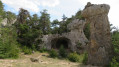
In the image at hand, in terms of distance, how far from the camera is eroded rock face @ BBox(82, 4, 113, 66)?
7.30 m

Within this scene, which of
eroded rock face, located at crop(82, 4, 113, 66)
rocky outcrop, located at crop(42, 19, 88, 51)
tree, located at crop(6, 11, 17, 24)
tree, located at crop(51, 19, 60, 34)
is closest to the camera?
eroded rock face, located at crop(82, 4, 113, 66)

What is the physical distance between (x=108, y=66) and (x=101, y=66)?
0.42 meters

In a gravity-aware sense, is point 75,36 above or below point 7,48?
above

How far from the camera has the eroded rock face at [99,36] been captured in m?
7.30

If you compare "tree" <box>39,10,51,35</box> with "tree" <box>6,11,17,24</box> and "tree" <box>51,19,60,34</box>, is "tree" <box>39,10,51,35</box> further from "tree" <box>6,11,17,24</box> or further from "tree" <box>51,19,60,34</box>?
"tree" <box>6,11,17,24</box>

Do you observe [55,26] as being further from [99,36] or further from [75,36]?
[99,36]

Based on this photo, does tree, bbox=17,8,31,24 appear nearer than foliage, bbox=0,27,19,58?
No

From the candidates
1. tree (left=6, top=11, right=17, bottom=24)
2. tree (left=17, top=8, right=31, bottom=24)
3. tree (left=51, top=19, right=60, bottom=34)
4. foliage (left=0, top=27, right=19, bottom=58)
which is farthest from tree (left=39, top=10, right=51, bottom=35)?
foliage (left=0, top=27, right=19, bottom=58)

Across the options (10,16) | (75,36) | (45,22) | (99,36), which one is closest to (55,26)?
(45,22)

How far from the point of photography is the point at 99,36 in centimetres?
768

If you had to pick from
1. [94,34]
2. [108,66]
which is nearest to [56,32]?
[94,34]

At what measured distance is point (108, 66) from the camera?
23.2 ft

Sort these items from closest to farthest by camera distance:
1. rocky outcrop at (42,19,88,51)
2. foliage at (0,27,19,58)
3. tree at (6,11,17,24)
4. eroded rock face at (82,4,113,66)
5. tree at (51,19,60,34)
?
1. eroded rock face at (82,4,113,66)
2. foliage at (0,27,19,58)
3. rocky outcrop at (42,19,88,51)
4. tree at (51,19,60,34)
5. tree at (6,11,17,24)

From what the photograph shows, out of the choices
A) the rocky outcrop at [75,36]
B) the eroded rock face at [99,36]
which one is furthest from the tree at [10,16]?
the eroded rock face at [99,36]
